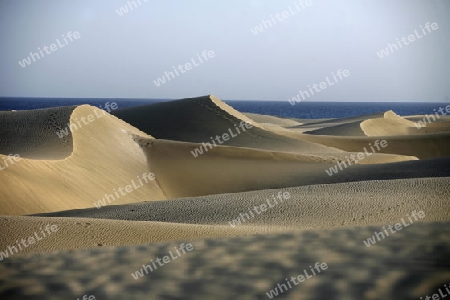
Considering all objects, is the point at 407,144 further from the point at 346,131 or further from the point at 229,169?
the point at 229,169

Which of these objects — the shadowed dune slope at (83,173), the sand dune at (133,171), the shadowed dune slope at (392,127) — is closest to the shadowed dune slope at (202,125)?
the sand dune at (133,171)

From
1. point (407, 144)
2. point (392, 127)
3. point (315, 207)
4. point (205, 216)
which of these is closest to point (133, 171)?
point (205, 216)

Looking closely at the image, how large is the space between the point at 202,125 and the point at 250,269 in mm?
20317

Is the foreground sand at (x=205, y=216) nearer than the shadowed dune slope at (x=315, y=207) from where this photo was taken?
Yes

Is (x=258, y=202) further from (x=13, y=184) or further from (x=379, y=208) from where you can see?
(x=13, y=184)

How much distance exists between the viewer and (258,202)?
30.1 feet

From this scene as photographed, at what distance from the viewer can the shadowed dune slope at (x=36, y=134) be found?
44.8 ft

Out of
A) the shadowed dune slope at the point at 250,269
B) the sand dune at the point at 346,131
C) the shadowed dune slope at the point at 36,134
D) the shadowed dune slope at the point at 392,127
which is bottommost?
the shadowed dune slope at the point at 392,127

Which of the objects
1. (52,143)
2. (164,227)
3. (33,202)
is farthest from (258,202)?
(52,143)

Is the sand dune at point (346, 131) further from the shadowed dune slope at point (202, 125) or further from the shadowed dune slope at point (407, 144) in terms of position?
the shadowed dune slope at point (202, 125)

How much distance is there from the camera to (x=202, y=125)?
77.6 ft

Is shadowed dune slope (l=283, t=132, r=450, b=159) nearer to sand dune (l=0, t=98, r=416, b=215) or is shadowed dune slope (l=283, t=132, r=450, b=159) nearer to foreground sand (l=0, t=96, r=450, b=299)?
foreground sand (l=0, t=96, r=450, b=299)

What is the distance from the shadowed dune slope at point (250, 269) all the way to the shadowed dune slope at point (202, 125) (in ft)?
54.9

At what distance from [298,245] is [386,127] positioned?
111ft
